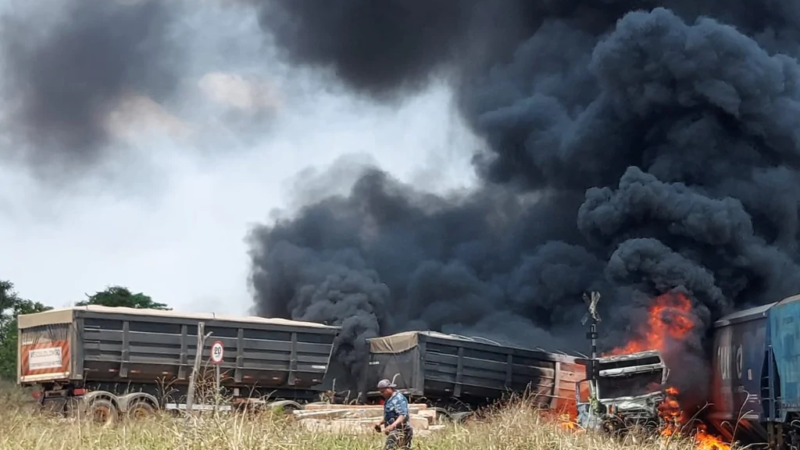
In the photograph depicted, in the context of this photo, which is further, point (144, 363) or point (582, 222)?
point (582, 222)

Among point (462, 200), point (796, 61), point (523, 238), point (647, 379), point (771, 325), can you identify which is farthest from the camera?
point (462, 200)

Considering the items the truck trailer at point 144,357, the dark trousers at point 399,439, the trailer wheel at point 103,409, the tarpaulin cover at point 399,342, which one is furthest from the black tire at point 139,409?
the dark trousers at point 399,439

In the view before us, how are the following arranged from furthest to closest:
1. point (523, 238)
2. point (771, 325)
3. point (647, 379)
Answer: point (523, 238) → point (647, 379) → point (771, 325)

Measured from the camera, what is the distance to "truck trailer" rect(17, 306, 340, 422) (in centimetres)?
2314

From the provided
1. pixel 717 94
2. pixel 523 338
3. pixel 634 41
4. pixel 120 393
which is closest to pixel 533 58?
pixel 634 41

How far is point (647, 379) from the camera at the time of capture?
22.9 meters

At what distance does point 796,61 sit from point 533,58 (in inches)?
363

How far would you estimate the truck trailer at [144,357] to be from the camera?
23.1 m

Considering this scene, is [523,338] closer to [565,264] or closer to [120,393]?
[565,264]

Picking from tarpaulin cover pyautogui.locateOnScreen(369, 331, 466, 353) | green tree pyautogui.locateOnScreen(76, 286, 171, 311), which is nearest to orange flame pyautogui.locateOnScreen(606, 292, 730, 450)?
tarpaulin cover pyautogui.locateOnScreen(369, 331, 466, 353)

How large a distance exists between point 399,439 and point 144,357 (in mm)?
11141

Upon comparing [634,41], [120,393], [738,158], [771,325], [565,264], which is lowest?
[120,393]

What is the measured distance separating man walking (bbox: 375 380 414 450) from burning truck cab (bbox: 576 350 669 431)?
338 inches

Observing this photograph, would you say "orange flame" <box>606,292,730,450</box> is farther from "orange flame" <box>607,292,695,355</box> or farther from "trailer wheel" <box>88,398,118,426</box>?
"trailer wheel" <box>88,398,118,426</box>
